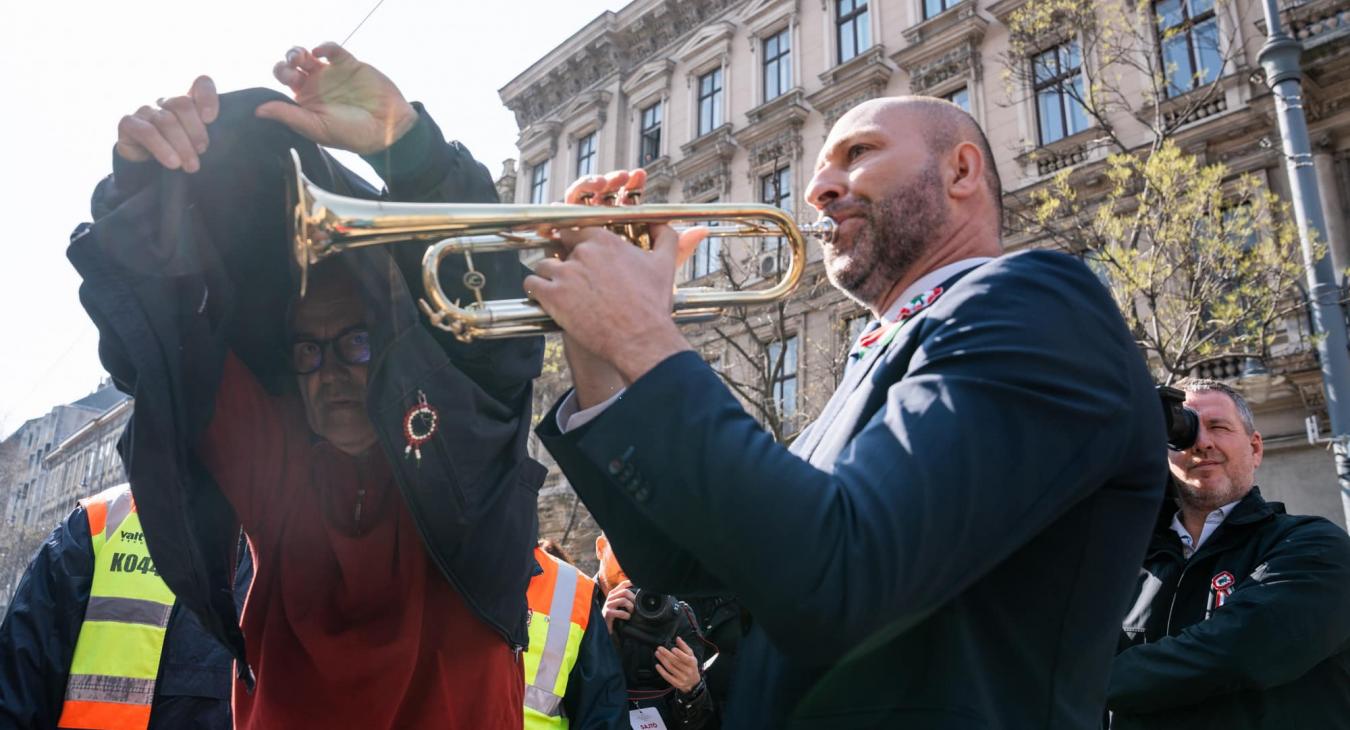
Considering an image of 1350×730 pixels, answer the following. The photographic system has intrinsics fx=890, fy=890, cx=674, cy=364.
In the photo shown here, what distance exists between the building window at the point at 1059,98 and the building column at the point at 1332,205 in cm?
354

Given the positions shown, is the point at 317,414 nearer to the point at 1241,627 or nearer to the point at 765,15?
the point at 1241,627

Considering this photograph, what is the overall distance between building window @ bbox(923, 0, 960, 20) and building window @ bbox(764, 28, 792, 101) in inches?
146

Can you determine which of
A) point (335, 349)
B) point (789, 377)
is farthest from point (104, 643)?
point (789, 377)

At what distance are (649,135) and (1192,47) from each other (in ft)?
46.7

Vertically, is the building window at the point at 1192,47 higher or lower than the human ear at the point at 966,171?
higher

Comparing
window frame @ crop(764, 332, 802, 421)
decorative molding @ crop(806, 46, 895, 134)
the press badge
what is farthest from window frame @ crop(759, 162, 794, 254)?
the press badge

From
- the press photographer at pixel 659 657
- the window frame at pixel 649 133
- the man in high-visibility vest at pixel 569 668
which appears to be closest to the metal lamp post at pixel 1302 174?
the press photographer at pixel 659 657

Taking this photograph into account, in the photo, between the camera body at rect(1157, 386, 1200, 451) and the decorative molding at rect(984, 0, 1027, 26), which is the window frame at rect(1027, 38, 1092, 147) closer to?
the decorative molding at rect(984, 0, 1027, 26)

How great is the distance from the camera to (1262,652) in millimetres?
2791

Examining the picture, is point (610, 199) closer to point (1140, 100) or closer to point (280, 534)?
point (280, 534)

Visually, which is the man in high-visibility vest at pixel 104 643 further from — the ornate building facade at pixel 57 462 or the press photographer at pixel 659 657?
the ornate building facade at pixel 57 462

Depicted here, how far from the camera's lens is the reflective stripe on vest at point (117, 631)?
110 inches

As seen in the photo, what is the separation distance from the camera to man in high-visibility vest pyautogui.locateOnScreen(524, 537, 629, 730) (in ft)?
A: 11.0

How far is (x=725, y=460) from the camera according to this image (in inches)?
45.7
